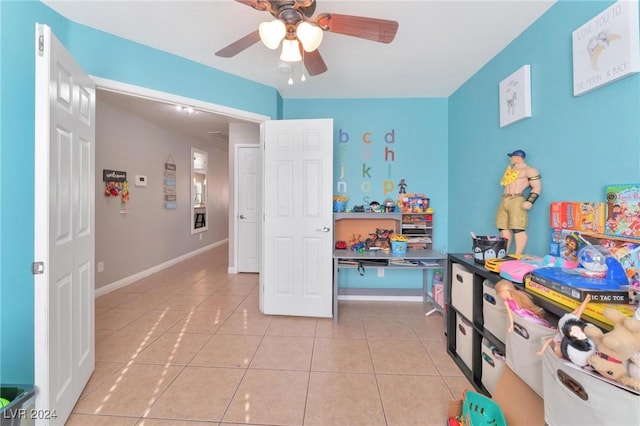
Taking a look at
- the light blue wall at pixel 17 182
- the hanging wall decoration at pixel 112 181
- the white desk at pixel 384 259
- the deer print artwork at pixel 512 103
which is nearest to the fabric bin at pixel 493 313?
the white desk at pixel 384 259

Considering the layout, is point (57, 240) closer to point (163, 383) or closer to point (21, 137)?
point (21, 137)

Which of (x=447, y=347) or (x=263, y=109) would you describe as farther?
(x=263, y=109)

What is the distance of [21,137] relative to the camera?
1.55m

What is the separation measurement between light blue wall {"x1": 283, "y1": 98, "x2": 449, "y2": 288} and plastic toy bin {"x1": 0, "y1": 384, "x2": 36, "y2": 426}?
287 centimetres

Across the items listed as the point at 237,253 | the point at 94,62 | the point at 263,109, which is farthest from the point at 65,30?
the point at 237,253

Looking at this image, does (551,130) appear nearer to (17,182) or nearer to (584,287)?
(584,287)

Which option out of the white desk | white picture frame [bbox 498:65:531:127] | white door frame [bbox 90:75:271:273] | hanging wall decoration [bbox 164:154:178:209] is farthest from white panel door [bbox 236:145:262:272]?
white picture frame [bbox 498:65:531:127]

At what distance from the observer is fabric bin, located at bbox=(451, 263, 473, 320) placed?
6.10 ft

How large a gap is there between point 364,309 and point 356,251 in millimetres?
706

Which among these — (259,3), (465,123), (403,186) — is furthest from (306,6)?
(403,186)

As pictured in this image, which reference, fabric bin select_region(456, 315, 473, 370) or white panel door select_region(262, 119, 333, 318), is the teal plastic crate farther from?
white panel door select_region(262, 119, 333, 318)

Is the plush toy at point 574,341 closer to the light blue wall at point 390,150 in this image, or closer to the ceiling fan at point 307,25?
the ceiling fan at point 307,25

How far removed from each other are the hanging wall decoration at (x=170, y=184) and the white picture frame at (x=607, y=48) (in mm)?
5406

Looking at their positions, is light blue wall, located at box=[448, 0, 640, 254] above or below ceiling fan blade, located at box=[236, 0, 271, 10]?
below
